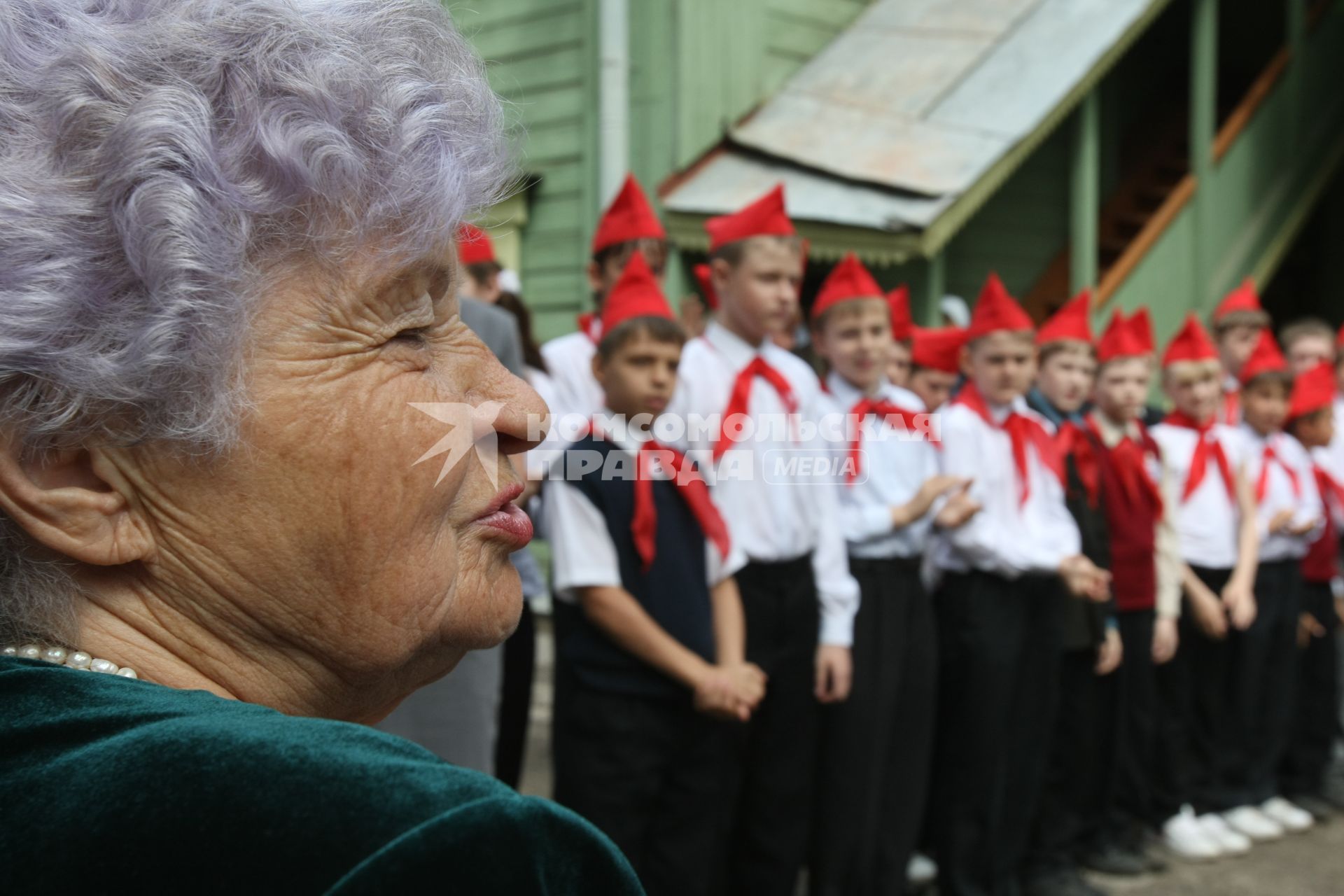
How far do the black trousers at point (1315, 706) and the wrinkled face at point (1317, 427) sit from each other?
0.72m

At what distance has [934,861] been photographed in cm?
454

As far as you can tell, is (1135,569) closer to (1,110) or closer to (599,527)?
(599,527)

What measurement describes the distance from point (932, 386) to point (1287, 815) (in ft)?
8.31

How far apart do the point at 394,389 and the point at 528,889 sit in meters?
0.47

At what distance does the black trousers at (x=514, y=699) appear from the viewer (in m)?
4.30

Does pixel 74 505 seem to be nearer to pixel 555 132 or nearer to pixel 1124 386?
pixel 1124 386

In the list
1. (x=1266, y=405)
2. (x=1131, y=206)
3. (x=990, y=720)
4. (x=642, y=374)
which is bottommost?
(x=990, y=720)

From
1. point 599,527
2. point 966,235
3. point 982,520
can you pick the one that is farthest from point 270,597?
point 966,235

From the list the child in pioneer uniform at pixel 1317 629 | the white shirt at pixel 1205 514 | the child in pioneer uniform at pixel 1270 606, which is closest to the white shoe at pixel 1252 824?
the child in pioneer uniform at pixel 1270 606

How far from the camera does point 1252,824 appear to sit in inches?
213

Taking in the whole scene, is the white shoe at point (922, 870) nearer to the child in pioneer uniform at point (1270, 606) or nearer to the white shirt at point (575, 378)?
the child in pioneer uniform at point (1270, 606)

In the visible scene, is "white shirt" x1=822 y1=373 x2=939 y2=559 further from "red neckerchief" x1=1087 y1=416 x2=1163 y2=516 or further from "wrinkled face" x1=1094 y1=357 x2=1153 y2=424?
"wrinkled face" x1=1094 y1=357 x2=1153 y2=424

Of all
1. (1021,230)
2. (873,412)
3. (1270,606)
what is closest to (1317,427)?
(1270,606)

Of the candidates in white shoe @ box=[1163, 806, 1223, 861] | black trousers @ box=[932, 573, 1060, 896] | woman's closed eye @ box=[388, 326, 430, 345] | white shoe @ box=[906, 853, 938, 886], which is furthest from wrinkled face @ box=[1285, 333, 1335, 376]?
woman's closed eye @ box=[388, 326, 430, 345]
